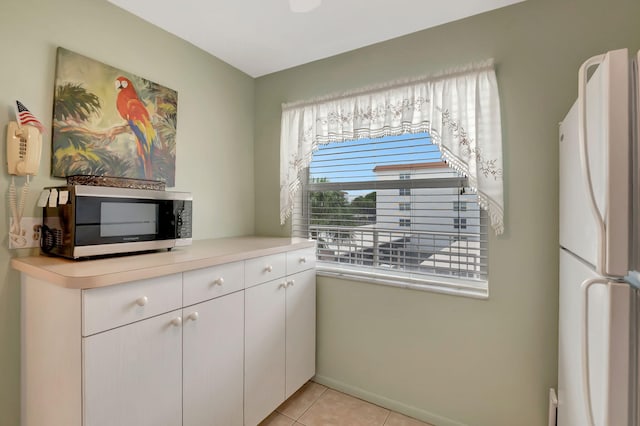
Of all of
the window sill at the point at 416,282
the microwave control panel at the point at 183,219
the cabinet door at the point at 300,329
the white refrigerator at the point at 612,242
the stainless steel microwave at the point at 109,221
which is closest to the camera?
the white refrigerator at the point at 612,242

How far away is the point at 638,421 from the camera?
2.24ft

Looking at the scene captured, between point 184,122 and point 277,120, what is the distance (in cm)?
71

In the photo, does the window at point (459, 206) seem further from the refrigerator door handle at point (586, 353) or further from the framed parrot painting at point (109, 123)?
the framed parrot painting at point (109, 123)

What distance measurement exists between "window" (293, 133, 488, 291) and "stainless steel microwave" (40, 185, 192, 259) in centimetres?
99

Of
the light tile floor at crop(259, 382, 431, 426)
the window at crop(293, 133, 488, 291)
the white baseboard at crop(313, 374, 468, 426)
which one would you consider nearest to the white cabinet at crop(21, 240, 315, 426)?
the light tile floor at crop(259, 382, 431, 426)

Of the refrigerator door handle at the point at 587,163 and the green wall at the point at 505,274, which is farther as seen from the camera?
the green wall at the point at 505,274

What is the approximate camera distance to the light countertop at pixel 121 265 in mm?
979

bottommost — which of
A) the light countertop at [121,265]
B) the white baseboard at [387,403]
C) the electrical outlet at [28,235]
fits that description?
the white baseboard at [387,403]

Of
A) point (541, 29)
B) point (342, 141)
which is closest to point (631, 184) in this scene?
point (541, 29)

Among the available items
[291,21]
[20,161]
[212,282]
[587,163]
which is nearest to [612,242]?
[587,163]

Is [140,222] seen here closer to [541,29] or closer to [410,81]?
[410,81]

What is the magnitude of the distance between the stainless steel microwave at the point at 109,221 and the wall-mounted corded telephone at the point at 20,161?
0.26 ft

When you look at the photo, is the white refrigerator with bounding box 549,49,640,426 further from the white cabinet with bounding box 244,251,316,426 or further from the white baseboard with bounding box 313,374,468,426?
the white cabinet with bounding box 244,251,316,426

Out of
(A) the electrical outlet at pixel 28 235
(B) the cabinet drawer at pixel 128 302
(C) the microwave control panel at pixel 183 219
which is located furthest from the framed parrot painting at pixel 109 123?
(B) the cabinet drawer at pixel 128 302
